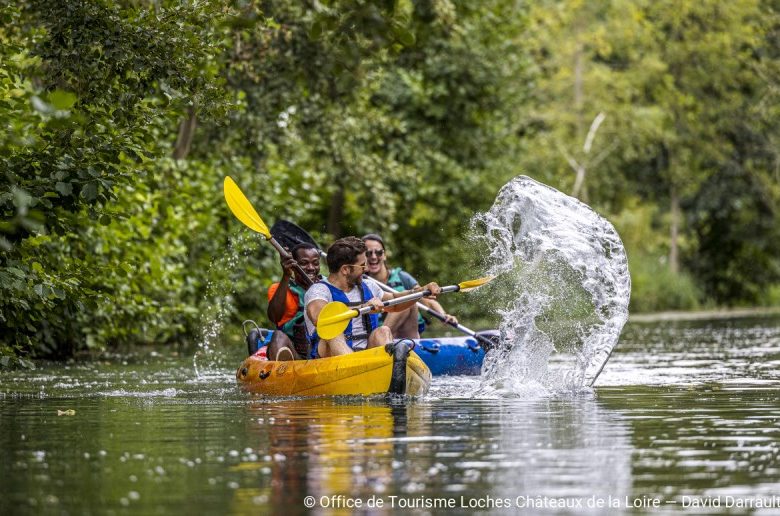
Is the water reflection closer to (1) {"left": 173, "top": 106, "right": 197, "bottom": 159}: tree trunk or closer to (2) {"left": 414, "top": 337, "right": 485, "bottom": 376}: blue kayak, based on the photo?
(2) {"left": 414, "top": 337, "right": 485, "bottom": 376}: blue kayak

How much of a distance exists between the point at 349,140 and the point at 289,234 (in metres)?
9.47

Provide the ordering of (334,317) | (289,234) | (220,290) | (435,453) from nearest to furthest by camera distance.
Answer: (435,453)
(334,317)
(289,234)
(220,290)

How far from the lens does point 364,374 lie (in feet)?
36.9

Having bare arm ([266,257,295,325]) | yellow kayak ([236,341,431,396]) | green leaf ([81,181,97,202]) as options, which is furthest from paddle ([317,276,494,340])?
green leaf ([81,181,97,202])

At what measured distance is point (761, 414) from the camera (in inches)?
377

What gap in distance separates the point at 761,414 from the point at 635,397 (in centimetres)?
175

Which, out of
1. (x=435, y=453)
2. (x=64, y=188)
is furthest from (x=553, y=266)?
(x=435, y=453)

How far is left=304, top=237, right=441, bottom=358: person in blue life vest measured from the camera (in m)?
11.8

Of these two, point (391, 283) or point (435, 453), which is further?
point (391, 283)

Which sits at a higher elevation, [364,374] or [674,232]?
[674,232]

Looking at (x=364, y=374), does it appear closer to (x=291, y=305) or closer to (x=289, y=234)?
(x=291, y=305)

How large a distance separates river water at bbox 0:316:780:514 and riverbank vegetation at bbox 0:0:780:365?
1.28m

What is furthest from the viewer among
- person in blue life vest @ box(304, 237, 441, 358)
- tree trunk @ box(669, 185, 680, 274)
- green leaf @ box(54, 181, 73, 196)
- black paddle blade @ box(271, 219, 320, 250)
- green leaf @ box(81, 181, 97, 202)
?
tree trunk @ box(669, 185, 680, 274)

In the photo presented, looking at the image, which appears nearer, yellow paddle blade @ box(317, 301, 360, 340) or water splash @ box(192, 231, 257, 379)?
yellow paddle blade @ box(317, 301, 360, 340)
